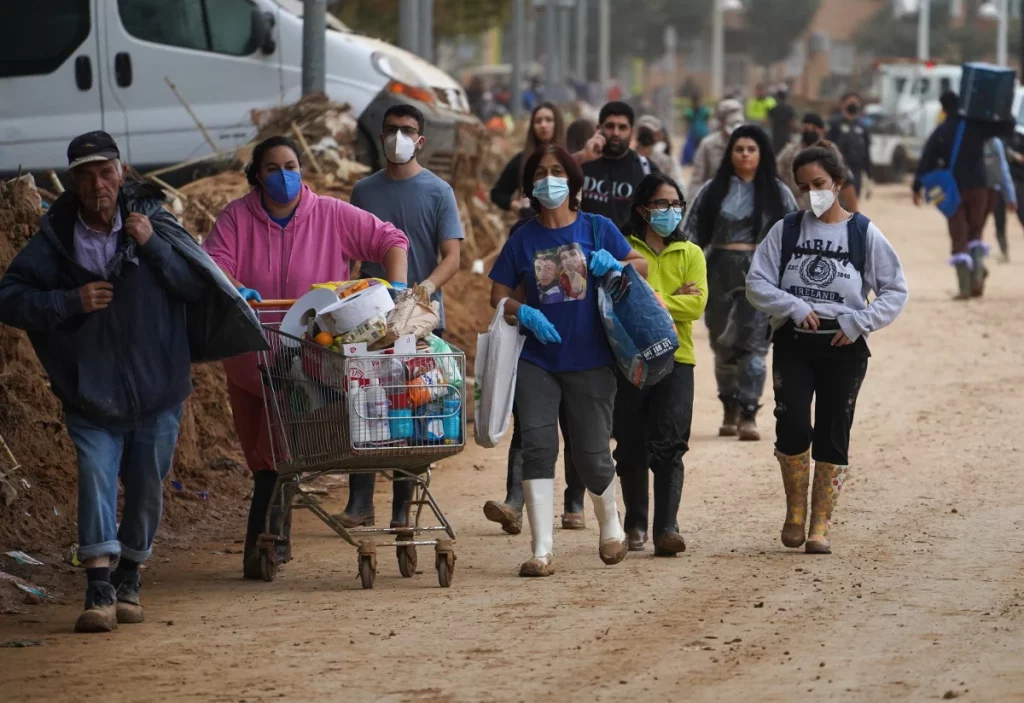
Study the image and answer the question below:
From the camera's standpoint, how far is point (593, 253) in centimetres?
821

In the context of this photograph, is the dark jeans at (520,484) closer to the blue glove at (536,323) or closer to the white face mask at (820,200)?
the blue glove at (536,323)

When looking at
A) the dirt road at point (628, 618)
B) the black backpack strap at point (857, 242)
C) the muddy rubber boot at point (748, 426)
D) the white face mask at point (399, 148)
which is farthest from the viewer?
the muddy rubber boot at point (748, 426)

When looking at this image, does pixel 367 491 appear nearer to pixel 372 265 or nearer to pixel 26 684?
pixel 372 265

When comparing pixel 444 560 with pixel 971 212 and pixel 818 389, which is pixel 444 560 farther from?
pixel 971 212

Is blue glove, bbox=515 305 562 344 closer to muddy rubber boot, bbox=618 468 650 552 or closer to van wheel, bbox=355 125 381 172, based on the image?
muddy rubber boot, bbox=618 468 650 552

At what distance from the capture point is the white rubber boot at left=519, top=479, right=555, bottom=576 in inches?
325

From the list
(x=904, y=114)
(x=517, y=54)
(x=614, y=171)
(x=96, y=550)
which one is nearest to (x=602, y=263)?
(x=96, y=550)

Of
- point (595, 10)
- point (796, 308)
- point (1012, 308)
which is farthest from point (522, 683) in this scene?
point (595, 10)

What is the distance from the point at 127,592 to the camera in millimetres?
7656

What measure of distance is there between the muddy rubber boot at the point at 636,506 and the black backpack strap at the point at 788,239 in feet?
3.59

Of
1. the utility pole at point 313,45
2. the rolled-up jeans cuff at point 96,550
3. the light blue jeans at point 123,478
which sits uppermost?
the utility pole at point 313,45

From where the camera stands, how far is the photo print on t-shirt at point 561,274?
823 cm

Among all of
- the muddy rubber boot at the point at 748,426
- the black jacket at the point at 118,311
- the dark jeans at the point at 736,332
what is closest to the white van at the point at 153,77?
the dark jeans at the point at 736,332

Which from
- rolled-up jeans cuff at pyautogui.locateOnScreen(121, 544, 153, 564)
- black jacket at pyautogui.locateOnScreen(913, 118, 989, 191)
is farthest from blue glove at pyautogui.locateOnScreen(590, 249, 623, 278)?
black jacket at pyautogui.locateOnScreen(913, 118, 989, 191)
